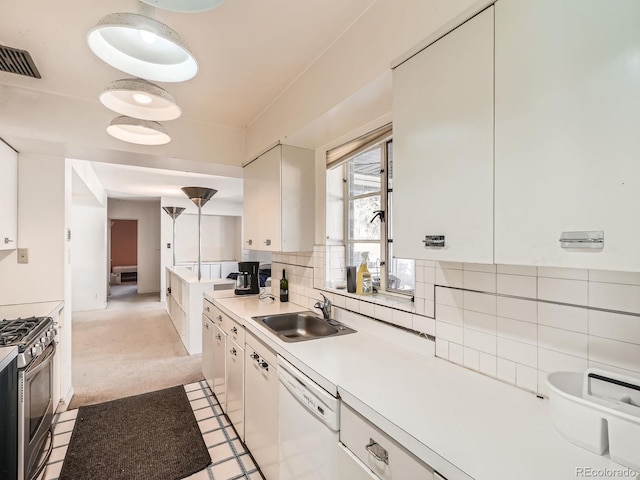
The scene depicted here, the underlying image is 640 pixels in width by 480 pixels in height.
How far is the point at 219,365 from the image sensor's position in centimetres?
266

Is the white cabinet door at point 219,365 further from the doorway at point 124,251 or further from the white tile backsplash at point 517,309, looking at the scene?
the doorway at point 124,251

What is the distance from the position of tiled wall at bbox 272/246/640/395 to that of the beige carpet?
2842 millimetres

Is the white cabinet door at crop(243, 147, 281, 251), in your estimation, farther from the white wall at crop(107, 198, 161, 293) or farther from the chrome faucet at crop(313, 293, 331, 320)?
A: the white wall at crop(107, 198, 161, 293)

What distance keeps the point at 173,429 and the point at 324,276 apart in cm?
165

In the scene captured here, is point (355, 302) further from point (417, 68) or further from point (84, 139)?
point (84, 139)

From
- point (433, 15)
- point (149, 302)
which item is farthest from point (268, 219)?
point (149, 302)

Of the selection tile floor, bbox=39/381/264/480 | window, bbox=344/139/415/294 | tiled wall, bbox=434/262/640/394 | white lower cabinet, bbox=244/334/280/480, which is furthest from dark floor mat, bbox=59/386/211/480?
tiled wall, bbox=434/262/640/394

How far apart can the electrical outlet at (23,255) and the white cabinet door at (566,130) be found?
3339mm

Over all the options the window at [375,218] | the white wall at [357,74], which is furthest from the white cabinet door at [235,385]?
the white wall at [357,74]

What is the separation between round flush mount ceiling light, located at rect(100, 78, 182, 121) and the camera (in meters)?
1.33

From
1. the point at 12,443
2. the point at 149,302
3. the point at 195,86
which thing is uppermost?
the point at 195,86

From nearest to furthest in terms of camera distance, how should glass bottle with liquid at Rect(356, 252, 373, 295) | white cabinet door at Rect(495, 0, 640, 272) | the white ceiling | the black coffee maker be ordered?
white cabinet door at Rect(495, 0, 640, 272), the white ceiling, glass bottle with liquid at Rect(356, 252, 373, 295), the black coffee maker

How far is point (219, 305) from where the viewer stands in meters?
2.68

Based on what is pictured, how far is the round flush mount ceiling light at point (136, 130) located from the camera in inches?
64.0
